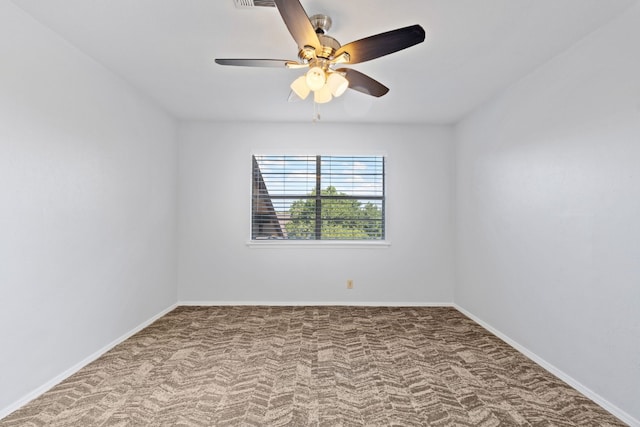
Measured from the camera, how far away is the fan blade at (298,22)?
5.03ft

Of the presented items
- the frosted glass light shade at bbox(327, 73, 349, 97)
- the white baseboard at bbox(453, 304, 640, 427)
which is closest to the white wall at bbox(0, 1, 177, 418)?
the frosted glass light shade at bbox(327, 73, 349, 97)

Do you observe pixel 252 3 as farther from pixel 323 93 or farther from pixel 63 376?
pixel 63 376

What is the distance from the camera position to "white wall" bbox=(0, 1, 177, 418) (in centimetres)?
204

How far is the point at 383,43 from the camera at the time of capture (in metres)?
1.77

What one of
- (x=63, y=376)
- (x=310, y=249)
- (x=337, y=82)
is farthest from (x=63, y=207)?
(x=310, y=249)

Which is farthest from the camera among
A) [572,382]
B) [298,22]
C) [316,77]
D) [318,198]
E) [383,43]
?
[318,198]

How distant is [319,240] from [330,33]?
9.16ft

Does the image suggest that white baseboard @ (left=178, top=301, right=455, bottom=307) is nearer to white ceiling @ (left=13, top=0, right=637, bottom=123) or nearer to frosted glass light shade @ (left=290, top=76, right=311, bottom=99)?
white ceiling @ (left=13, top=0, right=637, bottom=123)

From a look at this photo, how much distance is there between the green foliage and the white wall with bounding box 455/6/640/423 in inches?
59.9

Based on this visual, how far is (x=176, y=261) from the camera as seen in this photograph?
4.42m

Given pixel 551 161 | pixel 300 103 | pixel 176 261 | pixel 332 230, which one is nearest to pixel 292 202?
pixel 332 230

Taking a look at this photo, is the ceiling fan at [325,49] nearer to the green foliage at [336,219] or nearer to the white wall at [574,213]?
the white wall at [574,213]

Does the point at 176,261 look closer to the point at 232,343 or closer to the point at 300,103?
the point at 232,343

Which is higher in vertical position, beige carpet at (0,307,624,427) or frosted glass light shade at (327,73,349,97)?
frosted glass light shade at (327,73,349,97)
